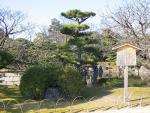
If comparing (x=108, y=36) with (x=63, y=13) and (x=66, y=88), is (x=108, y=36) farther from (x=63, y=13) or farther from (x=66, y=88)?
(x=66, y=88)

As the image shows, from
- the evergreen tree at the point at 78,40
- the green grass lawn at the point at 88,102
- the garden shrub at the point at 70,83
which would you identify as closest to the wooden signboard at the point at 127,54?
the green grass lawn at the point at 88,102

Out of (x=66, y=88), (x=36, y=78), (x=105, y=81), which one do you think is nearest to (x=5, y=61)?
(x=36, y=78)

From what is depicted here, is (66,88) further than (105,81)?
No

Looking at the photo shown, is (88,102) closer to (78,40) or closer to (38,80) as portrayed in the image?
(38,80)

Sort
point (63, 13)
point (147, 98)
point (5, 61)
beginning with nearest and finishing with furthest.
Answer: point (147, 98)
point (5, 61)
point (63, 13)

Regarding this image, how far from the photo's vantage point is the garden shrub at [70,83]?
55.1 feet

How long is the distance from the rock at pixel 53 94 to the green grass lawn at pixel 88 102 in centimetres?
79

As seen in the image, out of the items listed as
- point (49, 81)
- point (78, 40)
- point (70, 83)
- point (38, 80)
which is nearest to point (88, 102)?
point (70, 83)

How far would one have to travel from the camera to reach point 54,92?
16875 mm

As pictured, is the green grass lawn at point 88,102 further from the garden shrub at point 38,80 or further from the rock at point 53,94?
the rock at point 53,94

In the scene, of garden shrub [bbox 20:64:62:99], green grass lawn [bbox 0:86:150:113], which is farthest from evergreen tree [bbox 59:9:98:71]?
garden shrub [bbox 20:64:62:99]

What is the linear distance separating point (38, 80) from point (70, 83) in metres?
1.51

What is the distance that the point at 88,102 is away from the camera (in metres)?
15.2

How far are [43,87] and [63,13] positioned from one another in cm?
812
